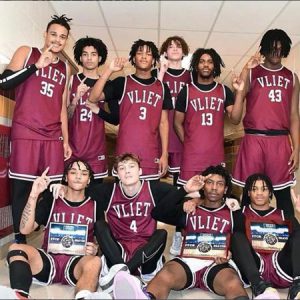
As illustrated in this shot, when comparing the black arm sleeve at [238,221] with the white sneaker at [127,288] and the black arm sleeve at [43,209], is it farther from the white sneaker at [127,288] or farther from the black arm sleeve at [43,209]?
the black arm sleeve at [43,209]

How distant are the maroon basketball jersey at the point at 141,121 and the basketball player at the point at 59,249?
407 mm

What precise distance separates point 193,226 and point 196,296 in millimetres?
400

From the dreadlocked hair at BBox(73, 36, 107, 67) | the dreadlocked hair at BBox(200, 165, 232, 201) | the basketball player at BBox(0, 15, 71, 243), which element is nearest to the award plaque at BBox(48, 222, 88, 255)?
the basketball player at BBox(0, 15, 71, 243)

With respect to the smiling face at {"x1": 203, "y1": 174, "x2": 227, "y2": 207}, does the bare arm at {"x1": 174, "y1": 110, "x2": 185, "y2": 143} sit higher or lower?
higher

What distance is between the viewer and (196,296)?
203 cm

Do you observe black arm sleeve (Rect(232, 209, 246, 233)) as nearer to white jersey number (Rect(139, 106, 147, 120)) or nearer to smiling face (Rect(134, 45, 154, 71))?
white jersey number (Rect(139, 106, 147, 120))

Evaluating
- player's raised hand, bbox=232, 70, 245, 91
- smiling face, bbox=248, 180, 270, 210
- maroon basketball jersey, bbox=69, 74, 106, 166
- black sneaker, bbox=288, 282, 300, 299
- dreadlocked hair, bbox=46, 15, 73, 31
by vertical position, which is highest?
dreadlocked hair, bbox=46, 15, 73, 31

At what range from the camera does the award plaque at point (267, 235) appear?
2.17m

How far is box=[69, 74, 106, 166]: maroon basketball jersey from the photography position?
2708 mm

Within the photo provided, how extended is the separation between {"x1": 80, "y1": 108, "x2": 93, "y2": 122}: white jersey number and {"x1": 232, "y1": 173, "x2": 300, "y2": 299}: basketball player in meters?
1.14

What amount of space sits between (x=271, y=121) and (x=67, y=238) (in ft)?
4.86

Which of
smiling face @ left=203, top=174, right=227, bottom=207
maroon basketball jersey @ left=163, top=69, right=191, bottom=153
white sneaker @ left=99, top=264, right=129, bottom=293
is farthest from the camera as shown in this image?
maroon basketball jersey @ left=163, top=69, right=191, bottom=153

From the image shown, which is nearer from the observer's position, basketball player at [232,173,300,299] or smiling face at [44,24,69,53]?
basketball player at [232,173,300,299]

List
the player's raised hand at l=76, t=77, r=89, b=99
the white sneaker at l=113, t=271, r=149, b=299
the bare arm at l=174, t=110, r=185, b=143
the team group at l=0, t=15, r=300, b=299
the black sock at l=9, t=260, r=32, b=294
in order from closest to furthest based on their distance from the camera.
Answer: the white sneaker at l=113, t=271, r=149, b=299
the black sock at l=9, t=260, r=32, b=294
the team group at l=0, t=15, r=300, b=299
the player's raised hand at l=76, t=77, r=89, b=99
the bare arm at l=174, t=110, r=185, b=143
